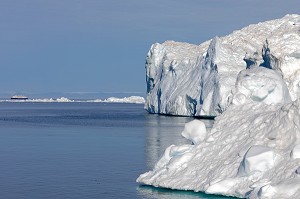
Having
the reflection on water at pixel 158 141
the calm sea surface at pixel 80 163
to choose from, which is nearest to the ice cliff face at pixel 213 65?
the reflection on water at pixel 158 141

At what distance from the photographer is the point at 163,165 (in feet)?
81.4

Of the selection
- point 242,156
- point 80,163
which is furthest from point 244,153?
point 80,163

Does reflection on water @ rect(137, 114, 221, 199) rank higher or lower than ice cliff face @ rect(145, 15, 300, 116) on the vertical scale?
lower

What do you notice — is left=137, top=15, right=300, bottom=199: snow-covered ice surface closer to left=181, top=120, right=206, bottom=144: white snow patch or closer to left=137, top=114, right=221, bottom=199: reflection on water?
left=181, top=120, right=206, bottom=144: white snow patch

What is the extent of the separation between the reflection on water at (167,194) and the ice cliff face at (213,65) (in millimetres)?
31925

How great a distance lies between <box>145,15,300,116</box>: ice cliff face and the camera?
6269 cm

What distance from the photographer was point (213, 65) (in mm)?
71938

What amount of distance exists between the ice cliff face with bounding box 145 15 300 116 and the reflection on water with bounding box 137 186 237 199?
31925mm

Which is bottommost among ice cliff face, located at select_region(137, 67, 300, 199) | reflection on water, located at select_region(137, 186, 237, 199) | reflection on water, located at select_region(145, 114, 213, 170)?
reflection on water, located at select_region(145, 114, 213, 170)

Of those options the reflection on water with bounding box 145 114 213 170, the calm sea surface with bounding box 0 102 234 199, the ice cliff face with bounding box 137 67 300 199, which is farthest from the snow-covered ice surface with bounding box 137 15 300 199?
the reflection on water with bounding box 145 114 213 170

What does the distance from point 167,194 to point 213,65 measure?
165ft

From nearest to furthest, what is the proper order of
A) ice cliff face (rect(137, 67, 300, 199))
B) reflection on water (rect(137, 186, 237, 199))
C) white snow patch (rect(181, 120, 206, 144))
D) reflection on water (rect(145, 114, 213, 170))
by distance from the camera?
ice cliff face (rect(137, 67, 300, 199)), reflection on water (rect(137, 186, 237, 199)), white snow patch (rect(181, 120, 206, 144)), reflection on water (rect(145, 114, 213, 170))

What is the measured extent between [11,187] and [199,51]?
68119mm

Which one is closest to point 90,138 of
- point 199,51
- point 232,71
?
point 232,71
